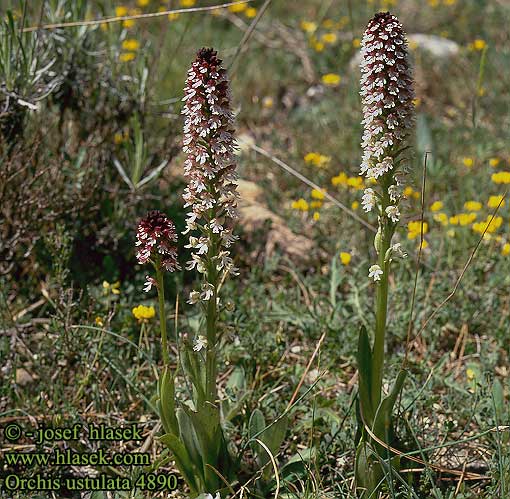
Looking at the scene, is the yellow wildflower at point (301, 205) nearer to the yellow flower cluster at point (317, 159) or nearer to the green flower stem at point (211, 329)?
the yellow flower cluster at point (317, 159)

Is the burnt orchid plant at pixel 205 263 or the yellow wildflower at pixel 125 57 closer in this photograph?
the burnt orchid plant at pixel 205 263

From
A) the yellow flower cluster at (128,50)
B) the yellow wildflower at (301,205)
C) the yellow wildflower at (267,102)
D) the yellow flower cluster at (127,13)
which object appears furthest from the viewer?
the yellow wildflower at (267,102)

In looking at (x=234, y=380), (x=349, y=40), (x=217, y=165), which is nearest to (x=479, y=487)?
(x=234, y=380)

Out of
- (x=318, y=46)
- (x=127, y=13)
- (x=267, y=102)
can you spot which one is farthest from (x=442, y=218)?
(x=127, y=13)

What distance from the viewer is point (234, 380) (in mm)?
3148

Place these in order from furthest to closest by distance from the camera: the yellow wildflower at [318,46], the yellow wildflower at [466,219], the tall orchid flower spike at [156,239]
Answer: the yellow wildflower at [318,46], the yellow wildflower at [466,219], the tall orchid flower spike at [156,239]

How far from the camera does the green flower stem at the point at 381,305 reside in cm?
242

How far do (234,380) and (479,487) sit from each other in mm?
1020

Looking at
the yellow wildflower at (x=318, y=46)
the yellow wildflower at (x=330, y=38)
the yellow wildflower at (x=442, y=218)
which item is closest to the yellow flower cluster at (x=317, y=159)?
the yellow wildflower at (x=442, y=218)

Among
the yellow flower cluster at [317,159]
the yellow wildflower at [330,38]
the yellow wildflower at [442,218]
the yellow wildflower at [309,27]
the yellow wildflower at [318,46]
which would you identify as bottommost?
the yellow wildflower at [442,218]

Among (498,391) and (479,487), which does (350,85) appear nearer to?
(498,391)

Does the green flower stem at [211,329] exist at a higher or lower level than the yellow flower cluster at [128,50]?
lower

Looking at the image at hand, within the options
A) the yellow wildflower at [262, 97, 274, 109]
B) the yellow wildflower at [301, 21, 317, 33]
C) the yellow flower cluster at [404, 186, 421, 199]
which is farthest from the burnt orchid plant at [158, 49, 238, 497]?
the yellow wildflower at [301, 21, 317, 33]

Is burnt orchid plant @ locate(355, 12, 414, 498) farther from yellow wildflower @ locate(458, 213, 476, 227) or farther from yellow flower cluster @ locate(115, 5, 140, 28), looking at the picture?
yellow flower cluster @ locate(115, 5, 140, 28)
